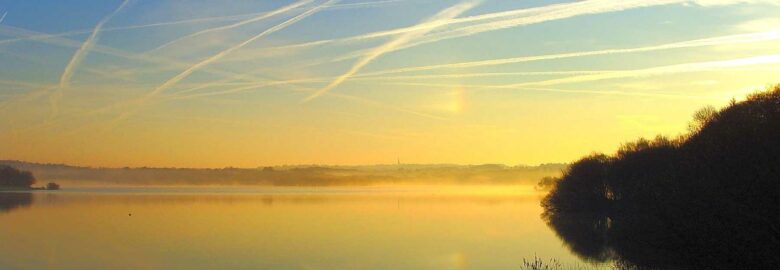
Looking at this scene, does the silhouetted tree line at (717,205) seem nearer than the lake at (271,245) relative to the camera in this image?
Yes

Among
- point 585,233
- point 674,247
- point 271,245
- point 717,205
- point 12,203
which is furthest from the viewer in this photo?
point 12,203

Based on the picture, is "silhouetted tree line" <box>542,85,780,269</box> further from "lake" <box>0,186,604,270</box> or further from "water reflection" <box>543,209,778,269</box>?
"lake" <box>0,186,604,270</box>

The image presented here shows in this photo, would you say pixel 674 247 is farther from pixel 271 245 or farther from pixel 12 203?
pixel 12 203

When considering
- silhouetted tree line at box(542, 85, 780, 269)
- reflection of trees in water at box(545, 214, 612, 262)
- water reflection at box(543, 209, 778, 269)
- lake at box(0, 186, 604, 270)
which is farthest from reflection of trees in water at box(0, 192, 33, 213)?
silhouetted tree line at box(542, 85, 780, 269)

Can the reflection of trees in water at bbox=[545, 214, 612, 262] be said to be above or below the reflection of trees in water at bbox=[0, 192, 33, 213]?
below

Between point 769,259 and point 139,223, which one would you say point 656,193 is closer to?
point 769,259

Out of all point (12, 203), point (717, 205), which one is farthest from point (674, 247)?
point (12, 203)

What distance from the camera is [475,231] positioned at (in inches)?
2544

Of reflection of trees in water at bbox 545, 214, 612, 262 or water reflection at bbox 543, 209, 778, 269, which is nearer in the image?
water reflection at bbox 543, 209, 778, 269

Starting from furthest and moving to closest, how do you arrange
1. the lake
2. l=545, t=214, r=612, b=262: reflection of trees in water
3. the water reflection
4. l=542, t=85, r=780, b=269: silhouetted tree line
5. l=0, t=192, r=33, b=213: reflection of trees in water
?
l=0, t=192, r=33, b=213: reflection of trees in water → l=545, t=214, r=612, b=262: reflection of trees in water → the lake → l=542, t=85, r=780, b=269: silhouetted tree line → the water reflection

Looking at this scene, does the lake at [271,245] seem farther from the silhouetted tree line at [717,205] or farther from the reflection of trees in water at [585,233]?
the silhouetted tree line at [717,205]

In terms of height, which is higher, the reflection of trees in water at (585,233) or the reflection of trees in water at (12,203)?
the reflection of trees in water at (12,203)

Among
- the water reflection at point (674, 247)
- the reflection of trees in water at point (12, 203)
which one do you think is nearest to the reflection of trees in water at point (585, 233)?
the water reflection at point (674, 247)

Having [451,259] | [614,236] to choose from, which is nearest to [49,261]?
[451,259]
